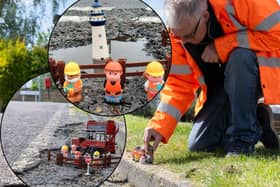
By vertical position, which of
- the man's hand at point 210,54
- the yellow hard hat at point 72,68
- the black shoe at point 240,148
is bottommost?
the black shoe at point 240,148

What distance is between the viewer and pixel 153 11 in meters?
3.60

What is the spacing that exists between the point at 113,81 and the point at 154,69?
271mm

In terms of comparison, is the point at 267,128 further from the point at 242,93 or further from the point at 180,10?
the point at 180,10

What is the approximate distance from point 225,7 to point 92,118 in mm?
1009

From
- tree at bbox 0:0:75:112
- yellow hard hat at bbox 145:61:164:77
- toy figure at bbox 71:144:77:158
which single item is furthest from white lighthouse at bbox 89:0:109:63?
tree at bbox 0:0:75:112

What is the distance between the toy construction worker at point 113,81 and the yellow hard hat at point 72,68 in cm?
14

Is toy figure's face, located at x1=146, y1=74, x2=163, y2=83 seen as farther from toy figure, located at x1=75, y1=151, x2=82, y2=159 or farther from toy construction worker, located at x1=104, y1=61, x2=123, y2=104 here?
toy figure, located at x1=75, y1=151, x2=82, y2=159

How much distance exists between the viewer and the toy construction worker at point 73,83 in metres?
3.40

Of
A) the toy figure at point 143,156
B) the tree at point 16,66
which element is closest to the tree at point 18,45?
the tree at point 16,66

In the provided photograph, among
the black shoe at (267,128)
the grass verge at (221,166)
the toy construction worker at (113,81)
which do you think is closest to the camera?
the grass verge at (221,166)

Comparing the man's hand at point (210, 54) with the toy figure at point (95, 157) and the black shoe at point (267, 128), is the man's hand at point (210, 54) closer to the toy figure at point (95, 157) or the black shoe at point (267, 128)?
the black shoe at point (267, 128)

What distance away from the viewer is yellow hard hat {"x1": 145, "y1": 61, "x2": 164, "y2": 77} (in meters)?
3.52

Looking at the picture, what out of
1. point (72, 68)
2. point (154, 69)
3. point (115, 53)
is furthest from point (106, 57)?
point (154, 69)

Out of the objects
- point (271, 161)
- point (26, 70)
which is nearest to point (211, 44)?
point (271, 161)
